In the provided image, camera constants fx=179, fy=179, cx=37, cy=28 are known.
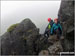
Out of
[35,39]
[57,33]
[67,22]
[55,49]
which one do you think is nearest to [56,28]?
[57,33]

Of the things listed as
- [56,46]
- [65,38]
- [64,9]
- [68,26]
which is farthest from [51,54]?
[64,9]

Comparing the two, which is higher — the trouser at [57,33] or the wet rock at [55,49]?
the trouser at [57,33]

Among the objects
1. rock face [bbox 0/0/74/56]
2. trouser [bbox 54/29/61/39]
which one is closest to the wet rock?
rock face [bbox 0/0/74/56]

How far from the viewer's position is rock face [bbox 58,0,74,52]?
52.3ft

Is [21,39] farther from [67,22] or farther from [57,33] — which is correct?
[67,22]

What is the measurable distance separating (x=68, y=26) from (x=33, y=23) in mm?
4734

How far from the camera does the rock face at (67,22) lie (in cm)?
1595

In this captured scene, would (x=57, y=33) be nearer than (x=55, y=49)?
No

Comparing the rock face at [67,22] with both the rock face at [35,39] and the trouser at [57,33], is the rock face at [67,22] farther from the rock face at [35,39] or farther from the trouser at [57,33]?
the trouser at [57,33]

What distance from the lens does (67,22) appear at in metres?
16.7

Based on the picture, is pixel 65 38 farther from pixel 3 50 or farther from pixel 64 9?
pixel 3 50

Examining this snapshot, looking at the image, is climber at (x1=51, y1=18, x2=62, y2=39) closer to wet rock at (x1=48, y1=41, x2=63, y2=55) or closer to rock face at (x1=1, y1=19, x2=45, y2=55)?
wet rock at (x1=48, y1=41, x2=63, y2=55)

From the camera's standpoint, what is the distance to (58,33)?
16438mm

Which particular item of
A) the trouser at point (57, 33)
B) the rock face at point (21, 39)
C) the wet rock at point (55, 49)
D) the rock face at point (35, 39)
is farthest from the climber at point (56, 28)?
the rock face at point (21, 39)
